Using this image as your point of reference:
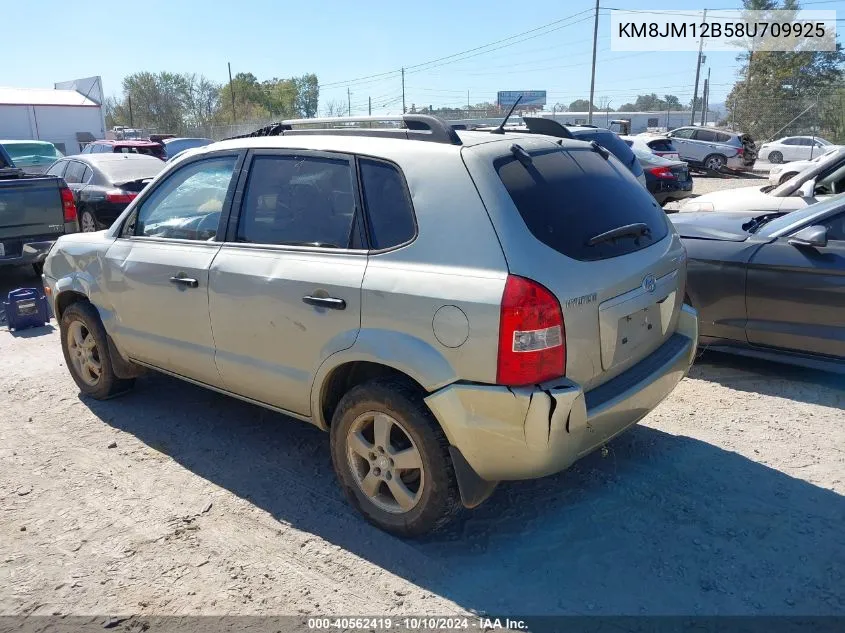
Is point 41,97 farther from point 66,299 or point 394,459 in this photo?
point 394,459

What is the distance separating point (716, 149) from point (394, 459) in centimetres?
2681

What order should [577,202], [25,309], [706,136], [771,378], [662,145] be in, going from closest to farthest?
[577,202], [771,378], [25,309], [662,145], [706,136]

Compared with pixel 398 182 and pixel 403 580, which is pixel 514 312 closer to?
pixel 398 182

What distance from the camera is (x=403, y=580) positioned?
3.02m

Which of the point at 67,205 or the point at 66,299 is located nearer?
the point at 66,299

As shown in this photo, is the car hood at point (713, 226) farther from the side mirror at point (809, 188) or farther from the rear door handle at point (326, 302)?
the rear door handle at point (326, 302)

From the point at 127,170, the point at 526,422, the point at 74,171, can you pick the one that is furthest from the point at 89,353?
the point at 74,171

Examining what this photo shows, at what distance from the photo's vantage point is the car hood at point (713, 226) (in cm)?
543

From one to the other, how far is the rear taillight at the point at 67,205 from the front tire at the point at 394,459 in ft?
22.4

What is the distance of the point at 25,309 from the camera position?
23.5ft

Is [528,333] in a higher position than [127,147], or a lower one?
lower

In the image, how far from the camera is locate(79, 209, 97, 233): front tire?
11203 mm

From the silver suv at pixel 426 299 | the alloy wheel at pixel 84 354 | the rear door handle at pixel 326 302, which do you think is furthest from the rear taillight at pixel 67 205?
the rear door handle at pixel 326 302

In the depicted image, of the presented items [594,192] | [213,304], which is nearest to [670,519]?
[594,192]
